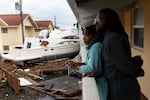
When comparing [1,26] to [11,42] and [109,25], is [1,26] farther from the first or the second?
[109,25]

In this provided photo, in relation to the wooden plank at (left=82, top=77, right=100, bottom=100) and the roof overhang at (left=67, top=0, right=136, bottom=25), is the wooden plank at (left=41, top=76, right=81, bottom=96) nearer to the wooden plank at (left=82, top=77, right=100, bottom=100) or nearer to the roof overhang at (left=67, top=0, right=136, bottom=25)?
the roof overhang at (left=67, top=0, right=136, bottom=25)

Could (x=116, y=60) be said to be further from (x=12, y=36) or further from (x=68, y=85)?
(x=12, y=36)

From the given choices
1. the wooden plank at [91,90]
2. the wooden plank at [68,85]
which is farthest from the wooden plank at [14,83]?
the wooden plank at [91,90]

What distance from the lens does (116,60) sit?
237cm

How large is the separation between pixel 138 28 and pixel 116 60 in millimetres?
4866

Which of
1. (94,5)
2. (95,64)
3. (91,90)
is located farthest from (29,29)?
(95,64)

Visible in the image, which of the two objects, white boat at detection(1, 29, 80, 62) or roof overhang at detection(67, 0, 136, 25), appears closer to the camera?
roof overhang at detection(67, 0, 136, 25)

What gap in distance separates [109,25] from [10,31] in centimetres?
3218

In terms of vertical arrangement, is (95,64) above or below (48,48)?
above

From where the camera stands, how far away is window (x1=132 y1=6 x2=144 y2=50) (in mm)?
6625

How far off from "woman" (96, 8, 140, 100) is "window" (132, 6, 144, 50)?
425cm

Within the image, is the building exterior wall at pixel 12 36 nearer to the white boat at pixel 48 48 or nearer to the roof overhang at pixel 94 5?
the white boat at pixel 48 48

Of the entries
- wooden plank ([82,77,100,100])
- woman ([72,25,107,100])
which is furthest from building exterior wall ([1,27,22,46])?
woman ([72,25,107,100])

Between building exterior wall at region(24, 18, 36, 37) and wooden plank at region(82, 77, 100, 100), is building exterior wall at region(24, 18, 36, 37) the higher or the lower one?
the higher one
